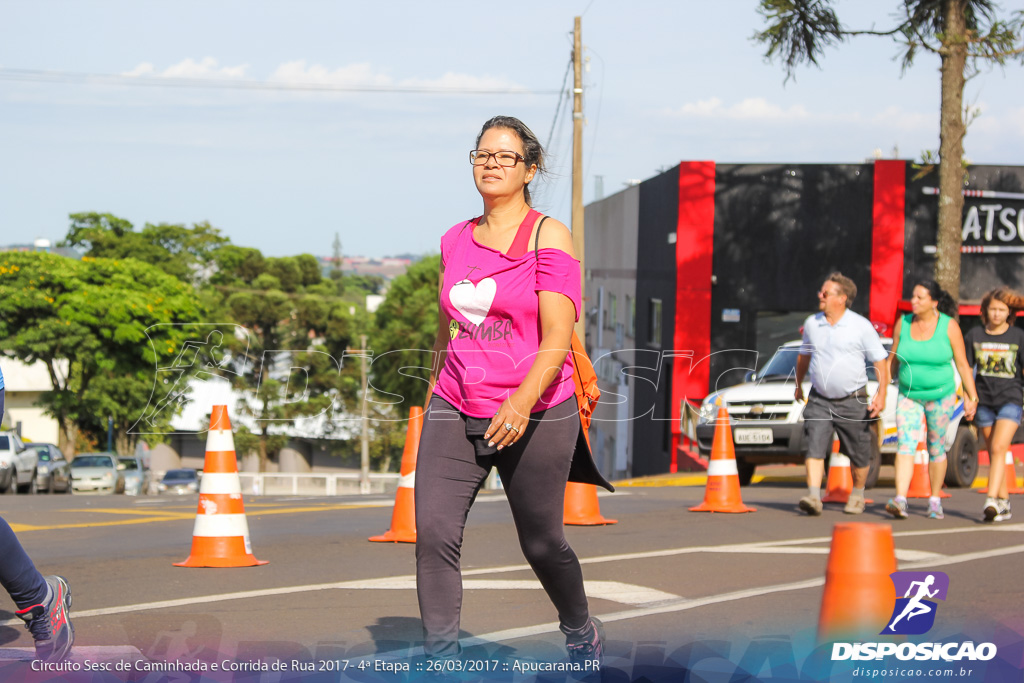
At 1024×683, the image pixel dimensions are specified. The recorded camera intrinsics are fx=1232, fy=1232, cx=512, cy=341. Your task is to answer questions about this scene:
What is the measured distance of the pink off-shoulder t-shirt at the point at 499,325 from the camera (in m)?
4.28

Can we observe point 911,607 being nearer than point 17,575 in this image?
Yes

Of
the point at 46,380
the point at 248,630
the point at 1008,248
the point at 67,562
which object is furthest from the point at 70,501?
the point at 46,380

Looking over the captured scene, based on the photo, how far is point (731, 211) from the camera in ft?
84.4

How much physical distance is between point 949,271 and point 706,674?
15456mm

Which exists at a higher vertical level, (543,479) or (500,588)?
(543,479)

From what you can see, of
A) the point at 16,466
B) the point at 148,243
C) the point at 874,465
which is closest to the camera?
the point at 874,465

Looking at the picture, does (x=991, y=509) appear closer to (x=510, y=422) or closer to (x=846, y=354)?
(x=846, y=354)

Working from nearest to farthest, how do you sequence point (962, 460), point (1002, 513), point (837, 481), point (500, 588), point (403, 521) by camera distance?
point (500, 588) < point (403, 521) < point (1002, 513) < point (837, 481) < point (962, 460)

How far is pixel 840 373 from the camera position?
10.1 m

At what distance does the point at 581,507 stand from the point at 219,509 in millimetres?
3490

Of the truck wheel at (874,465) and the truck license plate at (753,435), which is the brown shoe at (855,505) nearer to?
the truck wheel at (874,465)

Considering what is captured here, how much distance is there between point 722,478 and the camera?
11.5 meters

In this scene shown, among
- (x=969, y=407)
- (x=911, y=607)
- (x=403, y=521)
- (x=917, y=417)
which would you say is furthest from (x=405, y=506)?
(x=911, y=607)

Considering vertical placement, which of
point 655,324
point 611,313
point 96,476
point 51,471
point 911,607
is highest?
point 611,313
